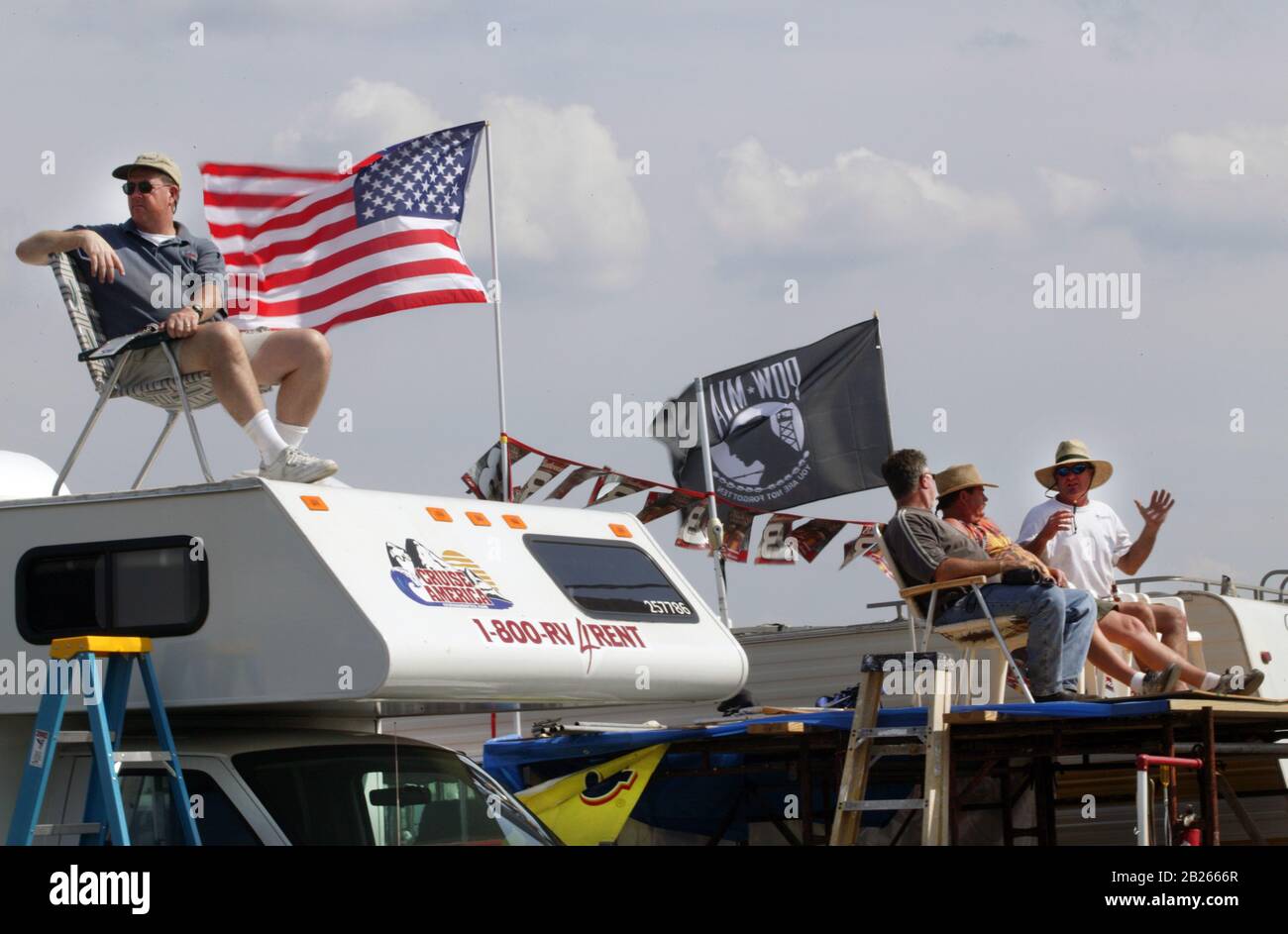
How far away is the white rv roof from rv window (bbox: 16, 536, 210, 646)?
0.13ft

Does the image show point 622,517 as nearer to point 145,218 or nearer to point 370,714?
point 370,714

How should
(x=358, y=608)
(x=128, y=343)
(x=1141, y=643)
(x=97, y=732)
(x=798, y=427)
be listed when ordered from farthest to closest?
(x=798, y=427)
(x=1141, y=643)
(x=128, y=343)
(x=358, y=608)
(x=97, y=732)

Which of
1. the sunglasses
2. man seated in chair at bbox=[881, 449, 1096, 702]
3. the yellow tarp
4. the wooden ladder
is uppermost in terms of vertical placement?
the sunglasses

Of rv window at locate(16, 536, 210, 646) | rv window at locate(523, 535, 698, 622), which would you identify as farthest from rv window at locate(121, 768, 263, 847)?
rv window at locate(523, 535, 698, 622)

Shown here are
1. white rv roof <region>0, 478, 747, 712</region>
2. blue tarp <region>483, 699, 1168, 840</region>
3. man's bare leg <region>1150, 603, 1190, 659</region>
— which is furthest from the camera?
man's bare leg <region>1150, 603, 1190, 659</region>

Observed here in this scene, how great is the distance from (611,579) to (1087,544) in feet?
12.8

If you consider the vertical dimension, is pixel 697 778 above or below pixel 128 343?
below

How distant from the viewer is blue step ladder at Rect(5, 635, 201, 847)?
5.36 m

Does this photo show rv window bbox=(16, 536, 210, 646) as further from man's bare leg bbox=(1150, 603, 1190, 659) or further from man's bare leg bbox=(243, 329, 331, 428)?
man's bare leg bbox=(1150, 603, 1190, 659)

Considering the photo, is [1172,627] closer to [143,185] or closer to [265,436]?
[265,436]

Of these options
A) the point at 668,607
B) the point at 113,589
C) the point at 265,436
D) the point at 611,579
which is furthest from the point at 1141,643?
the point at 113,589

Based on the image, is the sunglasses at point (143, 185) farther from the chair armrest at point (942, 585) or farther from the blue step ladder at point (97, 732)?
the chair armrest at point (942, 585)

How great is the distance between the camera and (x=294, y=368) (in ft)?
23.3
